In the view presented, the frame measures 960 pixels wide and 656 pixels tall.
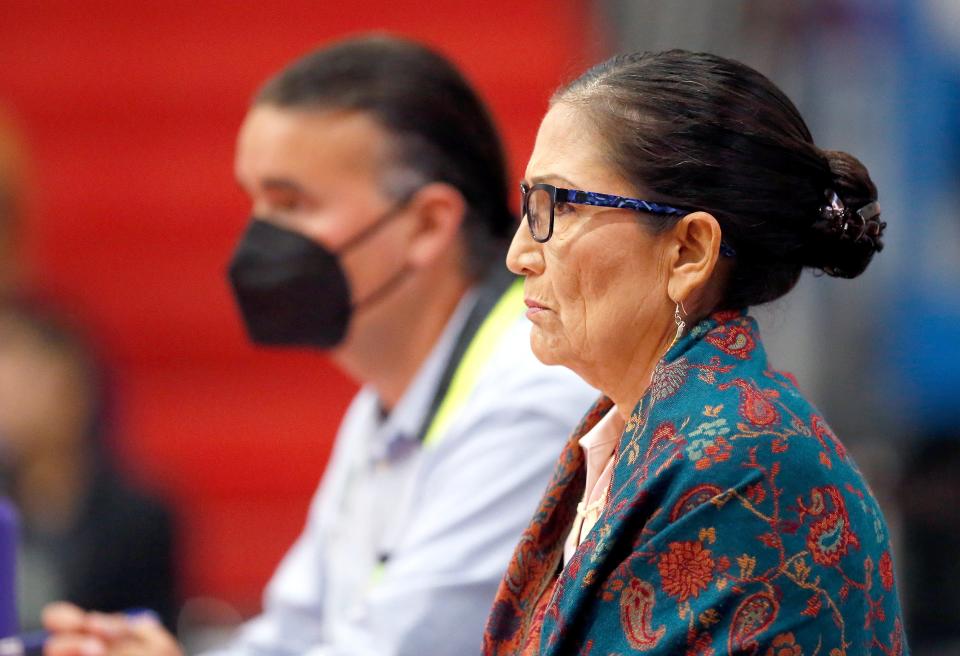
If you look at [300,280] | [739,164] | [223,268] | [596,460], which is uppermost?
[739,164]

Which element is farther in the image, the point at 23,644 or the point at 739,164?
the point at 23,644

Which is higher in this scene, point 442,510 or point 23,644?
point 442,510

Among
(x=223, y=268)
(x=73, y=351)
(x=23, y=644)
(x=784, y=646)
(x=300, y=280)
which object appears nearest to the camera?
(x=784, y=646)

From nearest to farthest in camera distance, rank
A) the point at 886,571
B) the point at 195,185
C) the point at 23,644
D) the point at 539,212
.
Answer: the point at 886,571, the point at 539,212, the point at 23,644, the point at 195,185

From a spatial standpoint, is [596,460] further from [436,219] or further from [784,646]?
[436,219]

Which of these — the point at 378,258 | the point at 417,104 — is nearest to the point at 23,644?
the point at 378,258

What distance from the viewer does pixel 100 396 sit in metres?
3.65

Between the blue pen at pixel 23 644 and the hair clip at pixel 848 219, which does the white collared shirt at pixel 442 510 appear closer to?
the blue pen at pixel 23 644

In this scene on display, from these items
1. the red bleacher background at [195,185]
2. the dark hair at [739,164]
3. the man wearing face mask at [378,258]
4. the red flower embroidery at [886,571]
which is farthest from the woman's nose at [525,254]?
the red bleacher background at [195,185]

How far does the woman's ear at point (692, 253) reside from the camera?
1.51 m

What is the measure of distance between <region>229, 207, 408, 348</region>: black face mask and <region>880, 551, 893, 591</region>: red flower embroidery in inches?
50.9

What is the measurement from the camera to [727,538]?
4.60 ft

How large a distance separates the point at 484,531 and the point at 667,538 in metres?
0.80

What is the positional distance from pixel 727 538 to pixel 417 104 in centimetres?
138
